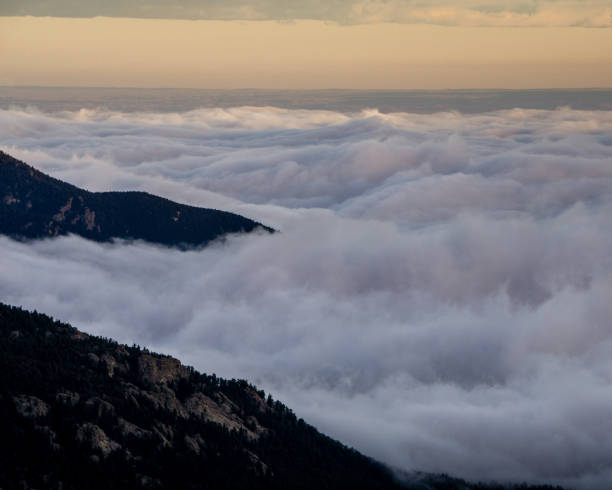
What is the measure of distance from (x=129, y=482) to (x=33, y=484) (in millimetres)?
24275

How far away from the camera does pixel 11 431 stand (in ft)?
654

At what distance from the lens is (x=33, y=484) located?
183000mm

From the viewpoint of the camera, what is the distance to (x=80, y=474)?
19388 cm

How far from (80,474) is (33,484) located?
514 inches

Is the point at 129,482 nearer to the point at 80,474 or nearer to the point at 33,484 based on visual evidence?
the point at 80,474

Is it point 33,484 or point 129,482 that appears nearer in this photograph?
point 33,484

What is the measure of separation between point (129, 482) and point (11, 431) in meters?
29.9

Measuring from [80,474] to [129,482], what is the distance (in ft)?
39.4

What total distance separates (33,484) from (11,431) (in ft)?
68.1

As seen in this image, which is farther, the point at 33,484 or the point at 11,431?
the point at 11,431

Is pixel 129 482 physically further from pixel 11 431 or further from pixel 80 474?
pixel 11 431

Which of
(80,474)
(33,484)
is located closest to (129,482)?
(80,474)
